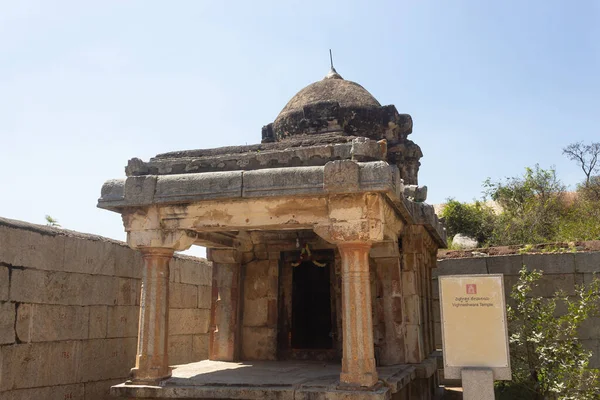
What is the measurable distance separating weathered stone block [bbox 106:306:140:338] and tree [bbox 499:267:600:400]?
5.81 m

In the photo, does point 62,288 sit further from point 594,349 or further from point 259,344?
point 594,349

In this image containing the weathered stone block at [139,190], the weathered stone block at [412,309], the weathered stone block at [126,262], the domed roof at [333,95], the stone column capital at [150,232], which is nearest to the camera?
the weathered stone block at [139,190]

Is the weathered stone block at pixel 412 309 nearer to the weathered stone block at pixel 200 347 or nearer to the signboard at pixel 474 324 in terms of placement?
the signboard at pixel 474 324

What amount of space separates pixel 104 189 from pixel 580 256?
829cm

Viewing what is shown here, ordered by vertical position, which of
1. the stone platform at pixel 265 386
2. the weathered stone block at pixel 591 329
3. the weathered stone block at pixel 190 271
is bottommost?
the stone platform at pixel 265 386

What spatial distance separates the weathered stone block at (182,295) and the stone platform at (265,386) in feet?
8.61

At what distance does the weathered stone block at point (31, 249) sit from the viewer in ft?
20.1

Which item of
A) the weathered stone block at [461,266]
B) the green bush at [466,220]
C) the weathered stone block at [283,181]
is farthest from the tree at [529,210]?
the weathered stone block at [283,181]

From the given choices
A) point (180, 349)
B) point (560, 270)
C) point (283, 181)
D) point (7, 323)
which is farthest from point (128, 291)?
point (560, 270)

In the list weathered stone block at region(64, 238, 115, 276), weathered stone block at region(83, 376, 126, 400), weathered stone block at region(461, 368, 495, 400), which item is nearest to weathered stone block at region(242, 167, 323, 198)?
weathered stone block at region(461, 368, 495, 400)

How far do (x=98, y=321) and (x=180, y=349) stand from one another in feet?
7.91

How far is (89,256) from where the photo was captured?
7.63 m

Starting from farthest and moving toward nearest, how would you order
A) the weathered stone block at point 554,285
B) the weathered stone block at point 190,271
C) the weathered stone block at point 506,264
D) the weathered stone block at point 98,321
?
the weathered stone block at point 506,264 < the weathered stone block at point 190,271 < the weathered stone block at point 554,285 < the weathered stone block at point 98,321

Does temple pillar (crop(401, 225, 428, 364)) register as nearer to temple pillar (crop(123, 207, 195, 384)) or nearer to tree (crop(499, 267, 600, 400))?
tree (crop(499, 267, 600, 400))
